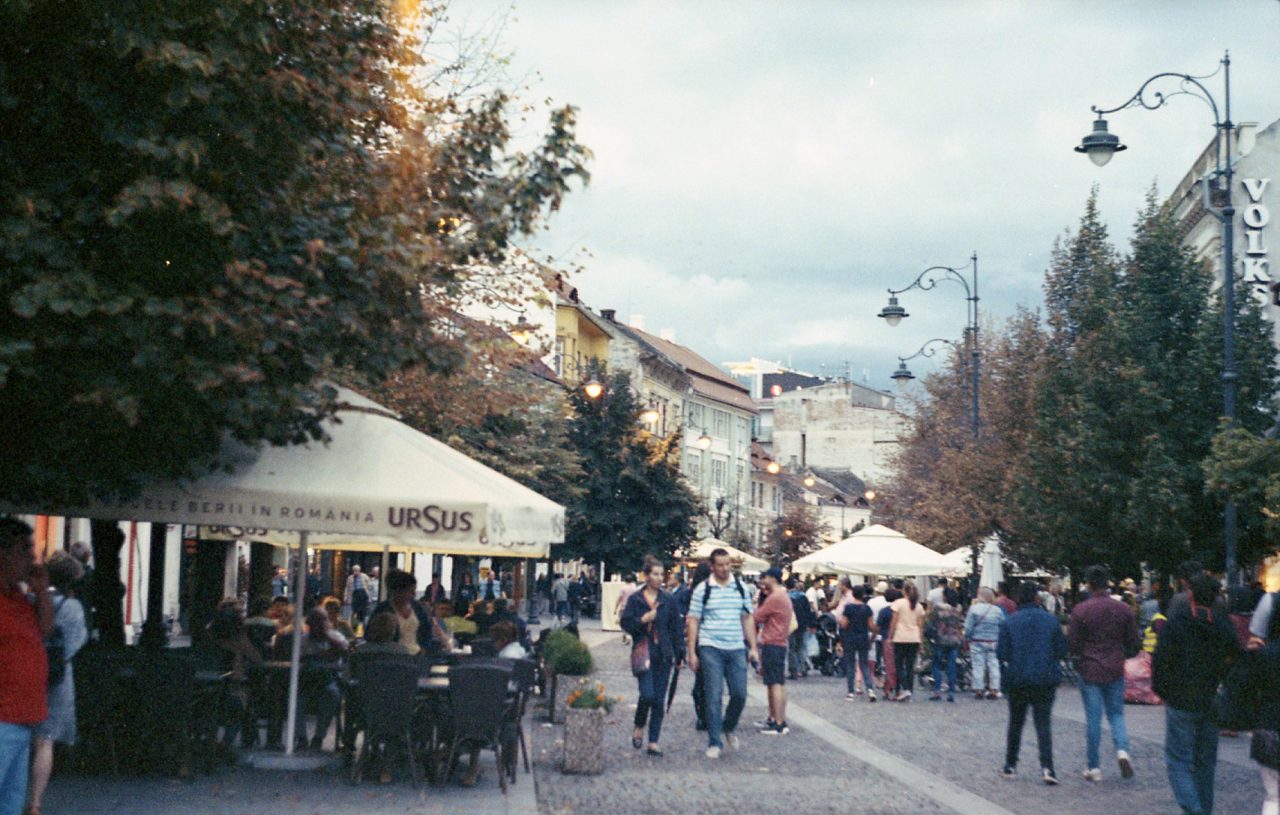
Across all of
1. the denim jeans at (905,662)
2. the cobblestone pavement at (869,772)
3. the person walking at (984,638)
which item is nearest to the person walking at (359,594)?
the person walking at (984,638)

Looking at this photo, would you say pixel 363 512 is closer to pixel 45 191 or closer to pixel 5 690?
pixel 45 191

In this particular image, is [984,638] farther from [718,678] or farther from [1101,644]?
[1101,644]

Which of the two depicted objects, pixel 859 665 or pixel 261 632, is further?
pixel 859 665

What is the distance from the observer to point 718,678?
15.7m

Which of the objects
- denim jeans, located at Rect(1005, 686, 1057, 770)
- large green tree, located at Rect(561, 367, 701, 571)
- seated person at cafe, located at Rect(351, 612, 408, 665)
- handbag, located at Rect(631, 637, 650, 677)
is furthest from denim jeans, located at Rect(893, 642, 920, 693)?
large green tree, located at Rect(561, 367, 701, 571)

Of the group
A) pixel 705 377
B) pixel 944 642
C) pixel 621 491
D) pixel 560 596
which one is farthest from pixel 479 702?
pixel 705 377

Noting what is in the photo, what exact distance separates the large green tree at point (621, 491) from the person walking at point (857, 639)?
18606 mm

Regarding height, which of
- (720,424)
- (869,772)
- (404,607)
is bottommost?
(869,772)

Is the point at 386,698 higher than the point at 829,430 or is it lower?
lower

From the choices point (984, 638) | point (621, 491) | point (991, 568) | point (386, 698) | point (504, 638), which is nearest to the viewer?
point (386, 698)

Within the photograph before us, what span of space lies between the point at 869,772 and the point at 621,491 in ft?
97.5

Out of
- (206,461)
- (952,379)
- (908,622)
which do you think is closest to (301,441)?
(206,461)

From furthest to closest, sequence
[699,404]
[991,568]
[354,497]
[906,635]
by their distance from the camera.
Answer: [699,404], [991,568], [906,635], [354,497]

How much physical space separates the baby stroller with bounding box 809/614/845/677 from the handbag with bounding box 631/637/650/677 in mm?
16743
